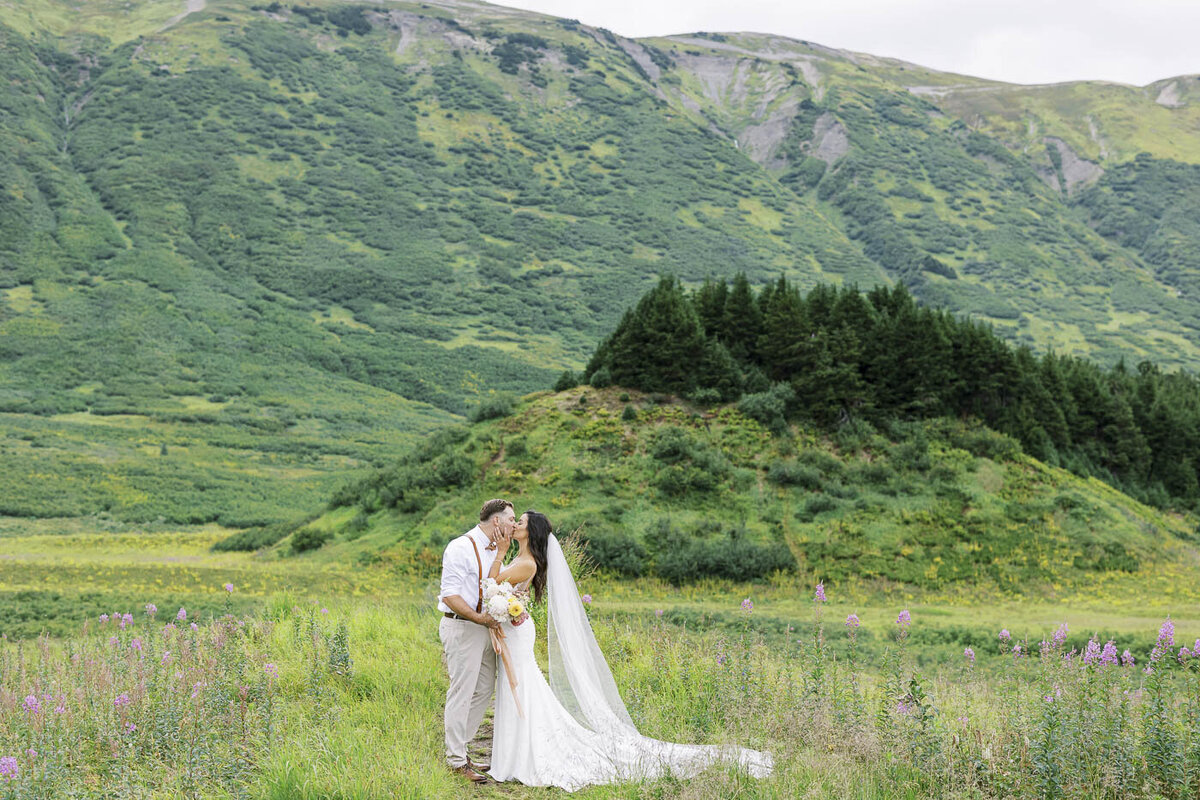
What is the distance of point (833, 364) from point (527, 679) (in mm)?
23472

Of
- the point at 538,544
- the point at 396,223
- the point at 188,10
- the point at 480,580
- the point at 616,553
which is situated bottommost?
the point at 616,553

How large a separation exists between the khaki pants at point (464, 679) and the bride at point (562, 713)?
14 cm

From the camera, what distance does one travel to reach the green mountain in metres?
73.3

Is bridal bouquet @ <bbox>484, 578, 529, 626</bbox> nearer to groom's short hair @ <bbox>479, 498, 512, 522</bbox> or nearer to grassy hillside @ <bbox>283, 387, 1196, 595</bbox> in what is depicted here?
groom's short hair @ <bbox>479, 498, 512, 522</bbox>

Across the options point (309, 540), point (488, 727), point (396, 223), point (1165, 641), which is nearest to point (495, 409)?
point (309, 540)

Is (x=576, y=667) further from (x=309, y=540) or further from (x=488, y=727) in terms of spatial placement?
(x=309, y=540)

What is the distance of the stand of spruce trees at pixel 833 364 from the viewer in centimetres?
2856

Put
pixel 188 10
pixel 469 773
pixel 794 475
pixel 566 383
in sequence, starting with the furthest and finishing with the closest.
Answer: pixel 188 10 → pixel 566 383 → pixel 794 475 → pixel 469 773

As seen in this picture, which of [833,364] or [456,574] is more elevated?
[833,364]

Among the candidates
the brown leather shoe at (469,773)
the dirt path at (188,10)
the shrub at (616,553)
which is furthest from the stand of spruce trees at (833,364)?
the dirt path at (188,10)

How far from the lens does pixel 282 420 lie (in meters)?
73.6

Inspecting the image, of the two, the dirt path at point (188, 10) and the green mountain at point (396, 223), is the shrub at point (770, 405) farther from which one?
the dirt path at point (188, 10)

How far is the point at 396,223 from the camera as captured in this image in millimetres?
125438

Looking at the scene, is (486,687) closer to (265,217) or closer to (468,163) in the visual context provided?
(265,217)
